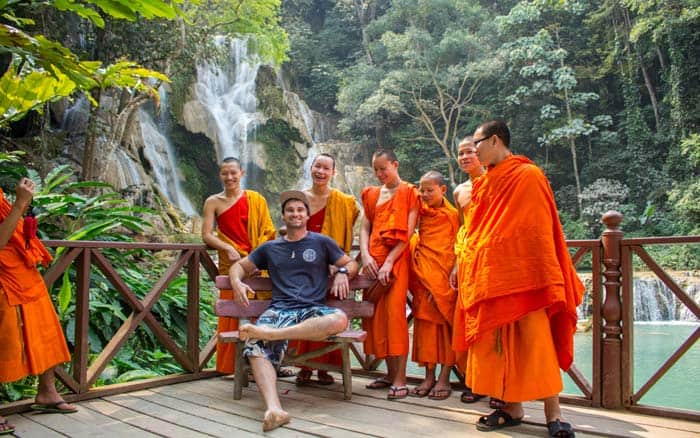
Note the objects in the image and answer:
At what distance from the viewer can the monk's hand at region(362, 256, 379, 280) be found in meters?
3.65

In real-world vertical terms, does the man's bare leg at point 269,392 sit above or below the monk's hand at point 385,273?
below

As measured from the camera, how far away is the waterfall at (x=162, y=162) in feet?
49.4

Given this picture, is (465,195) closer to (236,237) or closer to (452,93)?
(236,237)

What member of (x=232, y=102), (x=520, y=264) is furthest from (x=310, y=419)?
(x=232, y=102)

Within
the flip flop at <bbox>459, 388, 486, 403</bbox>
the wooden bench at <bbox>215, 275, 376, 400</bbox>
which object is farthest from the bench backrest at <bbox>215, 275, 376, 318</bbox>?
the flip flop at <bbox>459, 388, 486, 403</bbox>

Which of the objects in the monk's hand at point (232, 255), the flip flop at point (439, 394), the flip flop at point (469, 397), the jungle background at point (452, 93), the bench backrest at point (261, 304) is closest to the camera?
the flip flop at point (469, 397)

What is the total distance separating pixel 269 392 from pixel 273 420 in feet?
0.72

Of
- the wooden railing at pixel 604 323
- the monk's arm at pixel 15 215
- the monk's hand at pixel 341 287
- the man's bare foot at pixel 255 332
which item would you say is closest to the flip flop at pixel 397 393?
the monk's hand at pixel 341 287

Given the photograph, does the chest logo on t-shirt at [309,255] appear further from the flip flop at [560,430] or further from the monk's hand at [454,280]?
the flip flop at [560,430]

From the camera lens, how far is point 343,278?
11.6 ft

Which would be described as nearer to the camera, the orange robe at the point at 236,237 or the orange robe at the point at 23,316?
the orange robe at the point at 23,316

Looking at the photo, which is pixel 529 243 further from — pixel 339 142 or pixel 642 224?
pixel 339 142

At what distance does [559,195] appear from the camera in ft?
64.4

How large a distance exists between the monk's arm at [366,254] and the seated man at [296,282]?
0.35 feet
